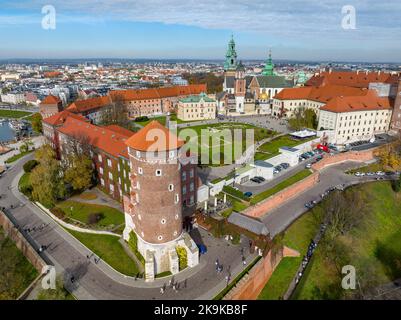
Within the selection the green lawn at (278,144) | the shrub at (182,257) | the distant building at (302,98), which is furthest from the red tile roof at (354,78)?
the shrub at (182,257)

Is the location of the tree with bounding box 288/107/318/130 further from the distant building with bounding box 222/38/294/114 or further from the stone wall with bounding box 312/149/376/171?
the distant building with bounding box 222/38/294/114

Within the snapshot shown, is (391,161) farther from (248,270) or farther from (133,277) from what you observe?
(133,277)

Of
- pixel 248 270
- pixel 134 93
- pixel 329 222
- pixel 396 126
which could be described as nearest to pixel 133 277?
pixel 248 270

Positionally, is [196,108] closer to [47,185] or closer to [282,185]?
[282,185]

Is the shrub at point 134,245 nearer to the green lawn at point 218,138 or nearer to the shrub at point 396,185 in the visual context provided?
the green lawn at point 218,138

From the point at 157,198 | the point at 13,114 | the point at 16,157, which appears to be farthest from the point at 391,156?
the point at 13,114

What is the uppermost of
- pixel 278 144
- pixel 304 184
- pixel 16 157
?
pixel 278 144

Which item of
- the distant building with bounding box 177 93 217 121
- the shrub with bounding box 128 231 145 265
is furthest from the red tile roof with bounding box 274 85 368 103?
the shrub with bounding box 128 231 145 265
